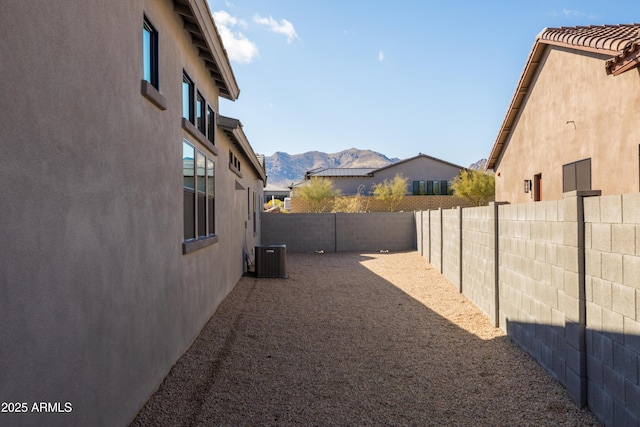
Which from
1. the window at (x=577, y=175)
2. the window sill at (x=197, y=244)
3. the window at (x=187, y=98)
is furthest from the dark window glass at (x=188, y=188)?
the window at (x=577, y=175)

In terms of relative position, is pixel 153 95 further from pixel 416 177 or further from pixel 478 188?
pixel 416 177

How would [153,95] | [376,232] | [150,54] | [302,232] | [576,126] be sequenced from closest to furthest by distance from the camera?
[153,95] → [150,54] → [576,126] → [302,232] → [376,232]

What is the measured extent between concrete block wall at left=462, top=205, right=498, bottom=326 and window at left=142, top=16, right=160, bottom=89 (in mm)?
5866

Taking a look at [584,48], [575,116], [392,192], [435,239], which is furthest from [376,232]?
[392,192]

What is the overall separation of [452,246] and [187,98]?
8065 mm

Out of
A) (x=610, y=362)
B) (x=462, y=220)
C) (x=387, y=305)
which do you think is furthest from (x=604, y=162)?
(x=610, y=362)

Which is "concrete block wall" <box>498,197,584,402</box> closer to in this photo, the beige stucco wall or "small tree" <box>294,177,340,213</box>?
the beige stucco wall

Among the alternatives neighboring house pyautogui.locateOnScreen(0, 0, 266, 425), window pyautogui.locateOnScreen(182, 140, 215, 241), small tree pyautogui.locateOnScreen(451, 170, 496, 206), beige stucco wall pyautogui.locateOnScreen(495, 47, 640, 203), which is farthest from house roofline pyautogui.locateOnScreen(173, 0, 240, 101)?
small tree pyautogui.locateOnScreen(451, 170, 496, 206)

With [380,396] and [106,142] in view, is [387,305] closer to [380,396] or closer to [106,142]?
[380,396]

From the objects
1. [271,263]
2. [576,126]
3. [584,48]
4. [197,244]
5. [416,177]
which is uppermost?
[584,48]

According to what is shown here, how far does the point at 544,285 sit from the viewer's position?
584 cm

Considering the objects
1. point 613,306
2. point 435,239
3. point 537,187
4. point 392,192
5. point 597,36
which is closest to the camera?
point 613,306

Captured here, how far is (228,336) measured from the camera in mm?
7379

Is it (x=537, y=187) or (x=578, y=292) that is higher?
(x=537, y=187)
